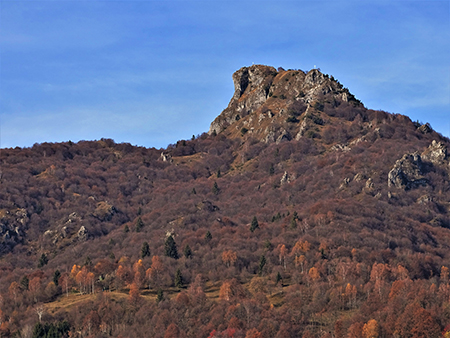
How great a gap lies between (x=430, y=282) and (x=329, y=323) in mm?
36721

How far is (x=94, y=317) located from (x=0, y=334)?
24.8 metres

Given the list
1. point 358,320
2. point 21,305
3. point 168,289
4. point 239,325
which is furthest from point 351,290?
point 21,305

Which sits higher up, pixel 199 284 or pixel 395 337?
pixel 199 284

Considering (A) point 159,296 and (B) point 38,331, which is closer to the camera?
(B) point 38,331

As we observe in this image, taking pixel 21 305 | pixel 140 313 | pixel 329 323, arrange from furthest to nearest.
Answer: pixel 21 305, pixel 140 313, pixel 329 323

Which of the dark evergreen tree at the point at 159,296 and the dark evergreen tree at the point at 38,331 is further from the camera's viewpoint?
the dark evergreen tree at the point at 159,296

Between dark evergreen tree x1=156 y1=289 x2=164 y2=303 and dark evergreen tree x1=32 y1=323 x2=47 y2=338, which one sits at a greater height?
dark evergreen tree x1=156 y1=289 x2=164 y2=303

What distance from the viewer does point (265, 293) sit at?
18862cm

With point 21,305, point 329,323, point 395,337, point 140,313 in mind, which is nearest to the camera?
point 395,337

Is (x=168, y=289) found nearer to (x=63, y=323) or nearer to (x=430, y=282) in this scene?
(x=63, y=323)

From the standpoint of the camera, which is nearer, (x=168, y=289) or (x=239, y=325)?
(x=239, y=325)

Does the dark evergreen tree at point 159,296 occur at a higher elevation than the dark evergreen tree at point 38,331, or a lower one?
higher

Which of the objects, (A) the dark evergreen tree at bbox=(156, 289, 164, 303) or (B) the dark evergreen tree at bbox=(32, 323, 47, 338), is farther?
(A) the dark evergreen tree at bbox=(156, 289, 164, 303)

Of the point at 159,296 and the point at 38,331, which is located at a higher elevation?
the point at 159,296
